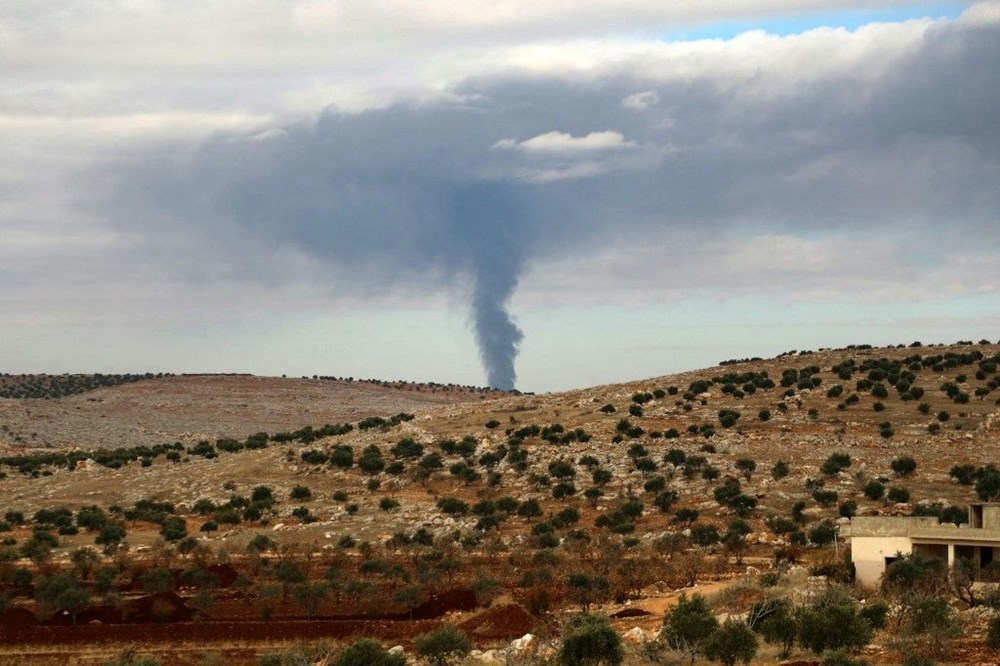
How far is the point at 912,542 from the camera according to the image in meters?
46.6

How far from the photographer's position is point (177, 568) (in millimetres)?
56344

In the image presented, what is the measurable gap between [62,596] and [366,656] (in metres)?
16.0

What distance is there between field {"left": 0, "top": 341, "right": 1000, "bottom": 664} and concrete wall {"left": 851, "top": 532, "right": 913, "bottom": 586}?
47.5 inches

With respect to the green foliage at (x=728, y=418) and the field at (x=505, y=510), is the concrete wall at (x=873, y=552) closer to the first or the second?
the field at (x=505, y=510)

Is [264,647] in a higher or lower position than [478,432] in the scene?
lower

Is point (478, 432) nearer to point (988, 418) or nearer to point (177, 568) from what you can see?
point (988, 418)

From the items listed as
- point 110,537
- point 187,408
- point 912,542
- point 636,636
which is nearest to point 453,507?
point 110,537

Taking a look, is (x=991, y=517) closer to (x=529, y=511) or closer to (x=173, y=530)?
(x=529, y=511)

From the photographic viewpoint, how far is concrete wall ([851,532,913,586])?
4631 centimetres

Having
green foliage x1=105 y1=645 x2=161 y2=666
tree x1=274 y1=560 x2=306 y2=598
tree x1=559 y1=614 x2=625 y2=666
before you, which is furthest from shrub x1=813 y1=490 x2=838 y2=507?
green foliage x1=105 y1=645 x2=161 y2=666

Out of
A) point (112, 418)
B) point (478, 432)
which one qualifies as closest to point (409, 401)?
point (112, 418)

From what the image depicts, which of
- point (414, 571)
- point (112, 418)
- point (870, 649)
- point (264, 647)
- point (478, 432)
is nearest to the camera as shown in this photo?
point (870, 649)

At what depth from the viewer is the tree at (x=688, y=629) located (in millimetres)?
35750

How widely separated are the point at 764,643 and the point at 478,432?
5354 centimetres
